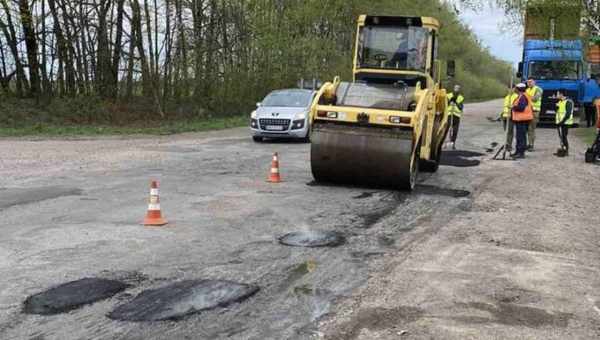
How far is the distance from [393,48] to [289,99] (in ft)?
27.0

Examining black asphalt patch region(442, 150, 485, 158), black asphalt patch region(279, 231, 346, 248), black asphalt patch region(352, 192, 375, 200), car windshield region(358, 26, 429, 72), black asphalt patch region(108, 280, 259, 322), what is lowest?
black asphalt patch region(108, 280, 259, 322)

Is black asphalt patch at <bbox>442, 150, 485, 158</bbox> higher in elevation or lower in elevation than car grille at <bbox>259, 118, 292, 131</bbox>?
lower

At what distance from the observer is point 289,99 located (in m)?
20.4

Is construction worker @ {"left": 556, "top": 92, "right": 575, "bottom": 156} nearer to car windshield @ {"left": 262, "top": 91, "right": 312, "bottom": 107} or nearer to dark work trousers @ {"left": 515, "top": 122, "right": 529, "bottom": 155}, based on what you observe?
dark work trousers @ {"left": 515, "top": 122, "right": 529, "bottom": 155}

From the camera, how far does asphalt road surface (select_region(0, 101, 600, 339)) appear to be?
4.90 m

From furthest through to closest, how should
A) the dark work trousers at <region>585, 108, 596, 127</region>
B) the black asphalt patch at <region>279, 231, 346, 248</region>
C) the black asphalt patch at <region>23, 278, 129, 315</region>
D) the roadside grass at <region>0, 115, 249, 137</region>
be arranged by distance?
the dark work trousers at <region>585, 108, 596, 127</region> < the roadside grass at <region>0, 115, 249, 137</region> < the black asphalt patch at <region>279, 231, 346, 248</region> < the black asphalt patch at <region>23, 278, 129, 315</region>

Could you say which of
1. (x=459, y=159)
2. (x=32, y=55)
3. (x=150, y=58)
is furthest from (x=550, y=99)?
(x=32, y=55)

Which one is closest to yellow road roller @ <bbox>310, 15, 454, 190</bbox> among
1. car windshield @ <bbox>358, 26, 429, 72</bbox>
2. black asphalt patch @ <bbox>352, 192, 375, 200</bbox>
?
car windshield @ <bbox>358, 26, 429, 72</bbox>

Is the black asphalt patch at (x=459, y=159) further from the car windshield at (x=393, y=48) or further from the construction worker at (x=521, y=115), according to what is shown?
the car windshield at (x=393, y=48)

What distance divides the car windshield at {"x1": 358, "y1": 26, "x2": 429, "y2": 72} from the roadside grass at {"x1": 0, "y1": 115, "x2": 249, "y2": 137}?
12.1m

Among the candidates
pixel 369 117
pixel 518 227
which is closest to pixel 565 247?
pixel 518 227

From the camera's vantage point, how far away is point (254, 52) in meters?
33.5

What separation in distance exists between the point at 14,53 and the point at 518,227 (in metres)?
24.3

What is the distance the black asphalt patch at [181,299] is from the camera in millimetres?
5031
